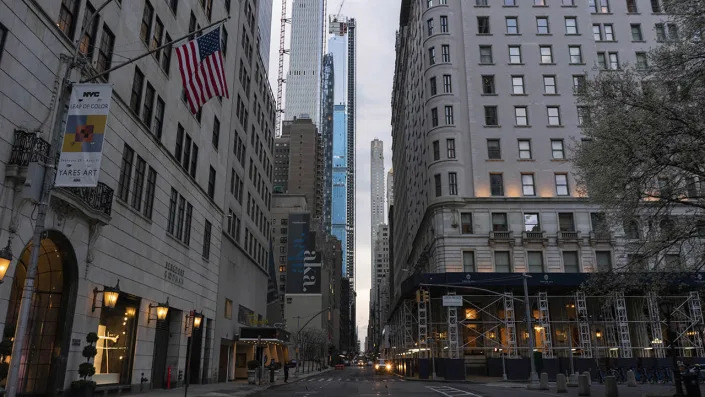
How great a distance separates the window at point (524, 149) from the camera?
60.0 m

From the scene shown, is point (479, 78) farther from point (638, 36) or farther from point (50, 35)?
point (50, 35)

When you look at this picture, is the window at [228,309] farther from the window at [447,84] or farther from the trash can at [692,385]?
the window at [447,84]

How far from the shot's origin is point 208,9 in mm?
37844

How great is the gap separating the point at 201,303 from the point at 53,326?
1657 centimetres

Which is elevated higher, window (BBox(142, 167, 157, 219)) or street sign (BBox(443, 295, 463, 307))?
window (BBox(142, 167, 157, 219))

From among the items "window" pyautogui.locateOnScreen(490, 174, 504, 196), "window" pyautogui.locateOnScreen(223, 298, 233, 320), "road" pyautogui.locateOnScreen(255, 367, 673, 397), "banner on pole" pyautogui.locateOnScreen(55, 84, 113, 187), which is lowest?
"road" pyautogui.locateOnScreen(255, 367, 673, 397)

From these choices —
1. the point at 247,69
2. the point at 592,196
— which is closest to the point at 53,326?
the point at 592,196

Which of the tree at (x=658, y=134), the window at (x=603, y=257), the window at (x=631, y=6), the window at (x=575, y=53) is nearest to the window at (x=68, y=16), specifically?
the tree at (x=658, y=134)

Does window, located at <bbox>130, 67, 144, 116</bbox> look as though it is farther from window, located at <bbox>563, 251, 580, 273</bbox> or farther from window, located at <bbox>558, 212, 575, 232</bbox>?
window, located at <bbox>563, 251, 580, 273</bbox>

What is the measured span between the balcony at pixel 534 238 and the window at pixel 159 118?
40.4m

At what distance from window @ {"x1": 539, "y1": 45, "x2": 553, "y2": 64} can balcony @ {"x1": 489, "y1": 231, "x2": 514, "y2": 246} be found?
2256 centimetres

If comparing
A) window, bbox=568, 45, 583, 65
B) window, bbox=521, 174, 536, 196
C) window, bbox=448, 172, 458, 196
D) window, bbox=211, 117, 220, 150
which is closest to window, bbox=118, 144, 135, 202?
window, bbox=211, 117, 220, 150

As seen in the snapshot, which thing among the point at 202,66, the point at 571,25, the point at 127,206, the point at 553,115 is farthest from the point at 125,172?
the point at 571,25

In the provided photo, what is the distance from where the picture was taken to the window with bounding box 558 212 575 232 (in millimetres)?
56875
